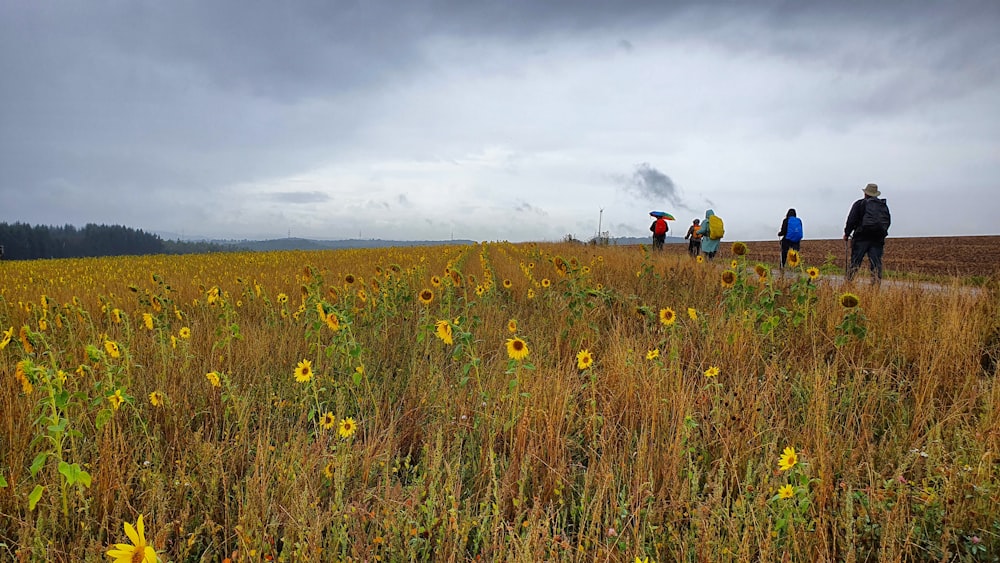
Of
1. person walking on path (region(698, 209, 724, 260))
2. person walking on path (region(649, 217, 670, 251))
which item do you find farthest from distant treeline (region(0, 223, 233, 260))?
person walking on path (region(698, 209, 724, 260))

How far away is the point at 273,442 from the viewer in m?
2.67

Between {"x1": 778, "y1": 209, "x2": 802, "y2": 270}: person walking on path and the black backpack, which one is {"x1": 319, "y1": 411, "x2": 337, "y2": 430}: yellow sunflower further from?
{"x1": 778, "y1": 209, "x2": 802, "y2": 270}: person walking on path

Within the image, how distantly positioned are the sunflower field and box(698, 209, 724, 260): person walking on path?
785 cm

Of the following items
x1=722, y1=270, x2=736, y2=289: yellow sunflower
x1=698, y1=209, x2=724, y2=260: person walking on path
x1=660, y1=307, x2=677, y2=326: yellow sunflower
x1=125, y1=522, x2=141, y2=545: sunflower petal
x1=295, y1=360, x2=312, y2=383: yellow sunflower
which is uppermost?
x1=698, y1=209, x2=724, y2=260: person walking on path

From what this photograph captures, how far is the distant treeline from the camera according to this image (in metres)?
63.4

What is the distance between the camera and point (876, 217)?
25.8ft

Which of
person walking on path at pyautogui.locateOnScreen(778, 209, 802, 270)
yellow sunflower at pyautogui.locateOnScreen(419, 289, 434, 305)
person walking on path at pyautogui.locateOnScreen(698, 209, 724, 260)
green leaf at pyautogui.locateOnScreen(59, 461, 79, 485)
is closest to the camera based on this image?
green leaf at pyautogui.locateOnScreen(59, 461, 79, 485)

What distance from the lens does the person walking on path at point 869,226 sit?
7.84m

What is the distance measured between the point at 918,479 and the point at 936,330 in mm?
2601

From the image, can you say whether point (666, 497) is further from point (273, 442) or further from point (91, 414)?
point (91, 414)

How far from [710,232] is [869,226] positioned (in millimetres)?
4592

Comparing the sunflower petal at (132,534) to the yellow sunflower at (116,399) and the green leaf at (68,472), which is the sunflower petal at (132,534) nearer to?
the green leaf at (68,472)

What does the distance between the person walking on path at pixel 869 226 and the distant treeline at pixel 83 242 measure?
6749cm

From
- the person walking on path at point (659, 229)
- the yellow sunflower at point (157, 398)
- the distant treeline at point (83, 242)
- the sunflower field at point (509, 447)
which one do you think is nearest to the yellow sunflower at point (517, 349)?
the sunflower field at point (509, 447)
